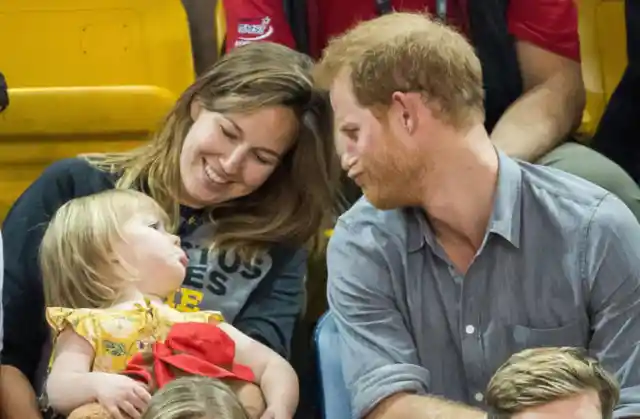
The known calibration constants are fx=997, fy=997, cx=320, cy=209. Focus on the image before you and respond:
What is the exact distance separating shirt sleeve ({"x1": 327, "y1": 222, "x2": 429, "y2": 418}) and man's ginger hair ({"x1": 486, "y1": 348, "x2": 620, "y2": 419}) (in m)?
0.27

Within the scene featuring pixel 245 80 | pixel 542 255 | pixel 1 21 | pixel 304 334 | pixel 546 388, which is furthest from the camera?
pixel 1 21

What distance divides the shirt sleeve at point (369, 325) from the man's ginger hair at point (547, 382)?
27 cm

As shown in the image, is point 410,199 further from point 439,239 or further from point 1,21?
point 1,21

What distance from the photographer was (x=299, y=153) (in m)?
1.62

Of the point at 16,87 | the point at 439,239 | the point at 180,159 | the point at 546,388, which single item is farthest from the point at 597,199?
the point at 16,87

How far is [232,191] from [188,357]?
35 cm

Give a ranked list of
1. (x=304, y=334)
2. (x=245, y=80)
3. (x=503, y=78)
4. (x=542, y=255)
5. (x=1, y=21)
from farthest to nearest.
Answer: (x=1, y=21) < (x=503, y=78) < (x=304, y=334) < (x=245, y=80) < (x=542, y=255)

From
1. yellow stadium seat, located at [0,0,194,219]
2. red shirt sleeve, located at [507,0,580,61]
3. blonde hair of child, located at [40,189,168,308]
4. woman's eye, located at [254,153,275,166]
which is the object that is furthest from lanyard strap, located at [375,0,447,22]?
blonde hair of child, located at [40,189,168,308]

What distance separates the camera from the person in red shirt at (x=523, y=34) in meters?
1.77

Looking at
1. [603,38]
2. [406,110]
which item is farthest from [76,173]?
[603,38]

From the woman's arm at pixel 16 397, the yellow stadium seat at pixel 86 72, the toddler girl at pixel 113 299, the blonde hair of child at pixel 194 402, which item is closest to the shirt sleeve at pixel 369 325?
the toddler girl at pixel 113 299

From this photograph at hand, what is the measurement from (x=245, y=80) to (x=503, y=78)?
52cm

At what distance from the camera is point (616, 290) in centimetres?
127

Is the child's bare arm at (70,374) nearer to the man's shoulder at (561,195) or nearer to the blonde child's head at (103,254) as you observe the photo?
the blonde child's head at (103,254)
